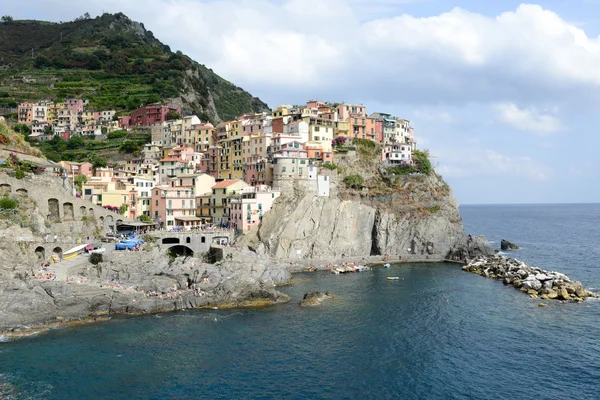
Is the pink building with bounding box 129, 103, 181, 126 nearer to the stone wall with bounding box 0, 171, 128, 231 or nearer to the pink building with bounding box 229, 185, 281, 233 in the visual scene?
the pink building with bounding box 229, 185, 281, 233

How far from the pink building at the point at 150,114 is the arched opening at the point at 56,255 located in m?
63.7

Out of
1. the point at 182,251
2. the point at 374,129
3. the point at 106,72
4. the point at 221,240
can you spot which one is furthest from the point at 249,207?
the point at 106,72

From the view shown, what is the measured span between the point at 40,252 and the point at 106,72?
4367 inches

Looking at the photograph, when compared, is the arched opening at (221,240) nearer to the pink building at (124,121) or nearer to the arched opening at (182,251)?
the arched opening at (182,251)

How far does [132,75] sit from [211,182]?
265ft

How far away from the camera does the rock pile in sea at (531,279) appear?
184 ft

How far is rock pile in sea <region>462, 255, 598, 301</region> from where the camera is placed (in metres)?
56.1

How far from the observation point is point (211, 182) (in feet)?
276

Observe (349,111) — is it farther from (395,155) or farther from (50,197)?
(50,197)

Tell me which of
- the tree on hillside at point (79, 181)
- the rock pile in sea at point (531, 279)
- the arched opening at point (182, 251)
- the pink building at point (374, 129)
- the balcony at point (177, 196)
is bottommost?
the rock pile in sea at point (531, 279)

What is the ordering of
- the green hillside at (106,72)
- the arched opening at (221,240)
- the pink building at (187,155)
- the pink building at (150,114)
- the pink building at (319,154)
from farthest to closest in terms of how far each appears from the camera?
the green hillside at (106,72) < the pink building at (150,114) < the pink building at (187,155) < the pink building at (319,154) < the arched opening at (221,240)

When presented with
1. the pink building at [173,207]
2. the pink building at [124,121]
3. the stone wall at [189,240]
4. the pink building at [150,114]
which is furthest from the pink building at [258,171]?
the pink building at [124,121]

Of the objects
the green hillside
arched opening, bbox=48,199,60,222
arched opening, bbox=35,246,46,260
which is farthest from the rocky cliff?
the green hillside

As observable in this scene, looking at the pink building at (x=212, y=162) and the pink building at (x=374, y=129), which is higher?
the pink building at (x=374, y=129)
